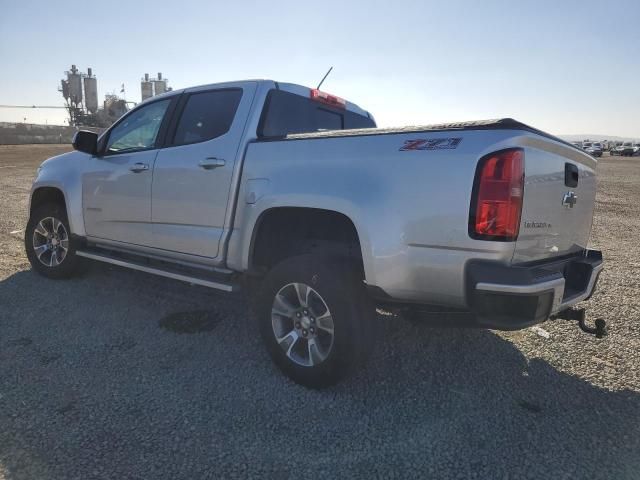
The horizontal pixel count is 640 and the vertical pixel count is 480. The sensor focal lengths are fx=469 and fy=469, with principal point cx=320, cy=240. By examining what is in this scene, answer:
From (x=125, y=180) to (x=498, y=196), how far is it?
128 inches

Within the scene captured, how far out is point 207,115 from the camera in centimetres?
382

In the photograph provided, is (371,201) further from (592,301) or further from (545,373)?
(592,301)

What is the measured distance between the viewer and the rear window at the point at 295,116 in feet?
11.8

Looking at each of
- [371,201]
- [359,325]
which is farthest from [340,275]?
[371,201]

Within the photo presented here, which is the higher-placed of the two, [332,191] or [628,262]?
[332,191]

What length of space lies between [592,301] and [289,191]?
3524 millimetres

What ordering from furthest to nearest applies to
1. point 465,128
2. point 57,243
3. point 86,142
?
1. point 57,243
2. point 86,142
3. point 465,128

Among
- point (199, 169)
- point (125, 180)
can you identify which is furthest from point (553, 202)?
point (125, 180)

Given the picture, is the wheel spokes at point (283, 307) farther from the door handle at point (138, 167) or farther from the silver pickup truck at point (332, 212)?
the door handle at point (138, 167)

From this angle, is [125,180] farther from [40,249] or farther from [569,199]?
[569,199]

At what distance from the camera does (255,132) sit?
347 cm

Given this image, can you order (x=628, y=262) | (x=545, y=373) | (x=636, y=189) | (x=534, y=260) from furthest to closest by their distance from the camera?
1. (x=636, y=189)
2. (x=628, y=262)
3. (x=545, y=373)
4. (x=534, y=260)

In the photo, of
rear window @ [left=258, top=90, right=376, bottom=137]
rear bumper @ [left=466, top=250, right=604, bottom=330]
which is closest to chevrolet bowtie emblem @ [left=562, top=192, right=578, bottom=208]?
rear bumper @ [left=466, top=250, right=604, bottom=330]

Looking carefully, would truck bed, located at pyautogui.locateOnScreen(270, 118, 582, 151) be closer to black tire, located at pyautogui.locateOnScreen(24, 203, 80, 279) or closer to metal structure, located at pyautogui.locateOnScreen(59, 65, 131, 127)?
black tire, located at pyautogui.locateOnScreen(24, 203, 80, 279)
